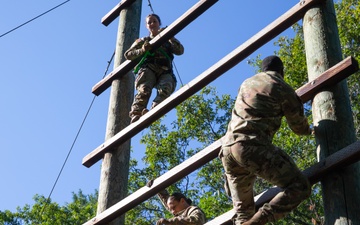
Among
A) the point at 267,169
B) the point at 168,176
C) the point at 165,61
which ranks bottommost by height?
the point at 267,169

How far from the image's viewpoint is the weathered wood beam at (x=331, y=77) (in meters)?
4.12

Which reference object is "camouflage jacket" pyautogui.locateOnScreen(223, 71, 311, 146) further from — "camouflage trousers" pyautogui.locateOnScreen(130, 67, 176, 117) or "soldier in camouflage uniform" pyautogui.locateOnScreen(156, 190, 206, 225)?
"camouflage trousers" pyautogui.locateOnScreen(130, 67, 176, 117)

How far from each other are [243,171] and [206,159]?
1.49ft

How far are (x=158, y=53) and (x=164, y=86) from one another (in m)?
0.40

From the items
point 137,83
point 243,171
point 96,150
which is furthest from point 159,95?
point 243,171

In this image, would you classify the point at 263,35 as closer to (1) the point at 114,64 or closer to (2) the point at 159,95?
(2) the point at 159,95

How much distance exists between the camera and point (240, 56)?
5031mm

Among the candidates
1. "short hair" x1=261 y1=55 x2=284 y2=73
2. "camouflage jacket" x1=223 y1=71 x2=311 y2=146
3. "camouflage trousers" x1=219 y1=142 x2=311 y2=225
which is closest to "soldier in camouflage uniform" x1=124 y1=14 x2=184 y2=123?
"short hair" x1=261 y1=55 x2=284 y2=73

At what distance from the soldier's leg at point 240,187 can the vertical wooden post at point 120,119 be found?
5.36 ft

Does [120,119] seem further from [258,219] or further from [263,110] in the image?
[258,219]

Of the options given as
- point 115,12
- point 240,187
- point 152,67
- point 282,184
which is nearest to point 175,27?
point 152,67

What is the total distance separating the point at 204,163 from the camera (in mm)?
4523

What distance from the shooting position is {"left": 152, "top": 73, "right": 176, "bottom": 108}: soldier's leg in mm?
6457

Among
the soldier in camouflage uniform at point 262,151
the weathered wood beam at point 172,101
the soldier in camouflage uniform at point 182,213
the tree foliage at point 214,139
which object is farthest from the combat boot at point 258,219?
the tree foliage at point 214,139
